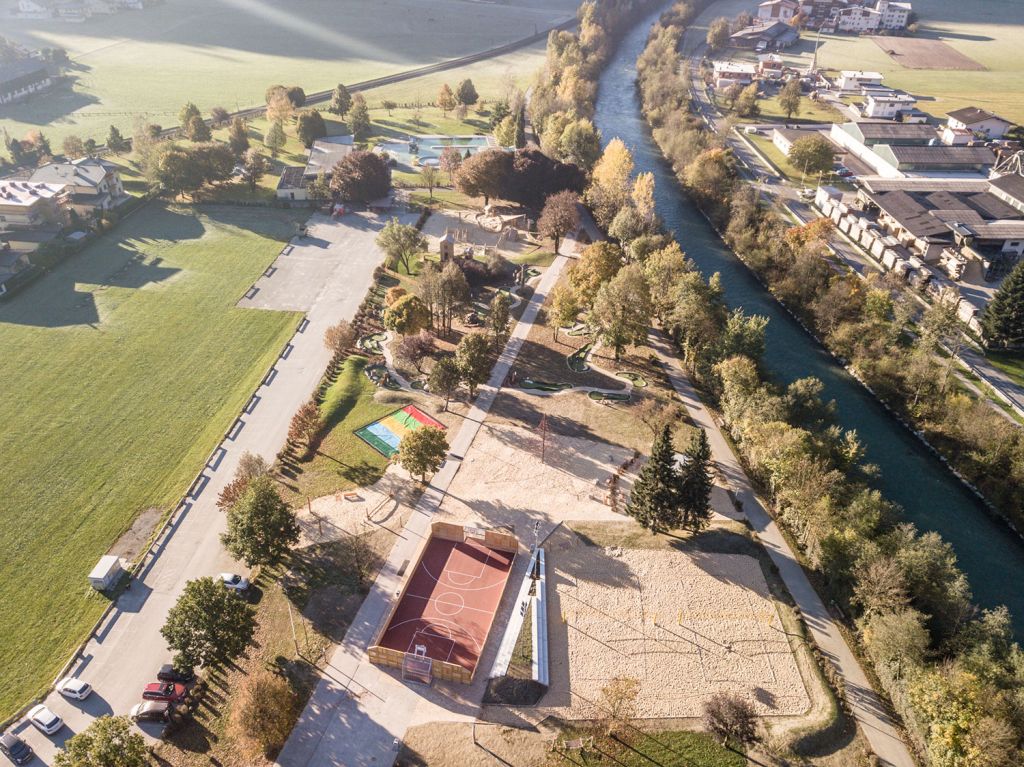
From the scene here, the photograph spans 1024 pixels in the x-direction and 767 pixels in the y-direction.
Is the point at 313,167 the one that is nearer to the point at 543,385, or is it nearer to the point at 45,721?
the point at 543,385

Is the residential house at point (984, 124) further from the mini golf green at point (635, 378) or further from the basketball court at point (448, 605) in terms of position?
the basketball court at point (448, 605)

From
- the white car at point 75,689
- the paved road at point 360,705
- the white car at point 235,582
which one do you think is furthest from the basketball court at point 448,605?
the white car at point 75,689

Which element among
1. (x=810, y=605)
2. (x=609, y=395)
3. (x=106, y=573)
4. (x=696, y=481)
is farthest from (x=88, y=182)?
(x=810, y=605)

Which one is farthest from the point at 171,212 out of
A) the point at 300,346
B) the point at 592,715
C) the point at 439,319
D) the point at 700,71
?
the point at 700,71

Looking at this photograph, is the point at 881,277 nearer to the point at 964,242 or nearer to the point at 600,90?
the point at 964,242

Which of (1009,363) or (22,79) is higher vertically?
(22,79)

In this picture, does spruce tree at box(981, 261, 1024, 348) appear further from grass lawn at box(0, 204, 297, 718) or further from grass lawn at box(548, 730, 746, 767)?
grass lawn at box(0, 204, 297, 718)
